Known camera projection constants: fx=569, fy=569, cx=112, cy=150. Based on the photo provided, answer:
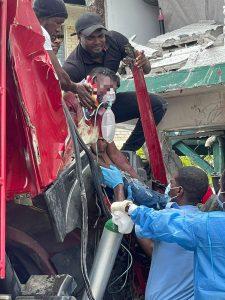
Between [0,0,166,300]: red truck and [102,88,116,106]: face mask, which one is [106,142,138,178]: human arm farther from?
[0,0,166,300]: red truck

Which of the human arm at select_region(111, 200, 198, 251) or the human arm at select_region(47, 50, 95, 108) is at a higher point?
the human arm at select_region(47, 50, 95, 108)

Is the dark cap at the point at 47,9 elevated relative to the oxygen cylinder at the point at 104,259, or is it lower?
elevated

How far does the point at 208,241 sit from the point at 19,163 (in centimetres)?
→ 99

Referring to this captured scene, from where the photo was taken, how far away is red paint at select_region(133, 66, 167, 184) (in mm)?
4172

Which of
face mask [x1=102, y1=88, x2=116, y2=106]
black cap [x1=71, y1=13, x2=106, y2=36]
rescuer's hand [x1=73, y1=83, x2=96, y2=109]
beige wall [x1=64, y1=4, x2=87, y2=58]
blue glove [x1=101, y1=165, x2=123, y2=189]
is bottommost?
beige wall [x1=64, y1=4, x2=87, y2=58]

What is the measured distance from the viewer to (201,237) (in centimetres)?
275

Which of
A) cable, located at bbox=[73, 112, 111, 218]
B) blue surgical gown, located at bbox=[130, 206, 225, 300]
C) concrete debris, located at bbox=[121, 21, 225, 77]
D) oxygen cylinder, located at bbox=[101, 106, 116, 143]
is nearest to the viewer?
blue surgical gown, located at bbox=[130, 206, 225, 300]

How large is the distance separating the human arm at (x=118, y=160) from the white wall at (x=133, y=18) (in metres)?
2.87

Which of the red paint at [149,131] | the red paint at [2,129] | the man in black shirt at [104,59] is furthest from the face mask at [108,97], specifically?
the red paint at [2,129]

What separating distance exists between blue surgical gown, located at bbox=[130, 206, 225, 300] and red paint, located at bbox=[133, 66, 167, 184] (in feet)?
4.45

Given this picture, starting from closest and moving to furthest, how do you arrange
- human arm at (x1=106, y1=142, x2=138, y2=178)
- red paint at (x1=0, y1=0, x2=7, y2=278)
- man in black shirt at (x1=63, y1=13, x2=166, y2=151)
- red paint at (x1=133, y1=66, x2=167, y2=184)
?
red paint at (x1=0, y1=0, x2=7, y2=278), human arm at (x1=106, y1=142, x2=138, y2=178), red paint at (x1=133, y1=66, x2=167, y2=184), man in black shirt at (x1=63, y1=13, x2=166, y2=151)

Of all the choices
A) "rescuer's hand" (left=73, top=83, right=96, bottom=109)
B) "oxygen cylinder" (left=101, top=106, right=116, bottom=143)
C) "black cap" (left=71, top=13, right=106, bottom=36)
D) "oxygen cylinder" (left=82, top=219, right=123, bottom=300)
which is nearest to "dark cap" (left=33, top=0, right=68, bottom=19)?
"black cap" (left=71, top=13, right=106, bottom=36)

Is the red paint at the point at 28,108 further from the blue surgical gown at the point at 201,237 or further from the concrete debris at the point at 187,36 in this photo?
the concrete debris at the point at 187,36

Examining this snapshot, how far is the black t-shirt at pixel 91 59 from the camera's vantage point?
4422 mm
